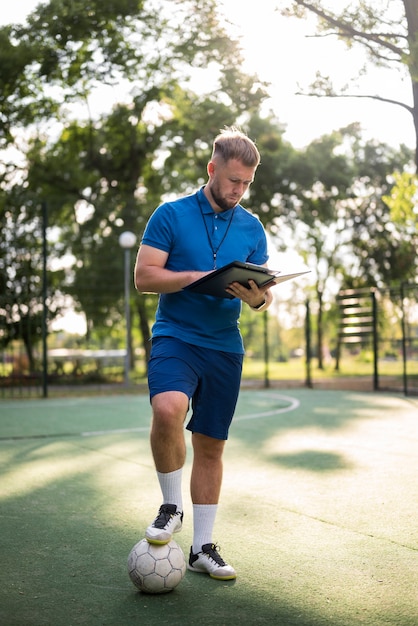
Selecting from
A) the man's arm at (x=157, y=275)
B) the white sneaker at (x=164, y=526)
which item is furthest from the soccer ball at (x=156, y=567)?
the man's arm at (x=157, y=275)

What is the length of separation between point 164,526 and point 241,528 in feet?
3.92

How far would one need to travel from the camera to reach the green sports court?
3.10 meters

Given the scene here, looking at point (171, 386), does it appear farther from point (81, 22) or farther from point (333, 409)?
point (81, 22)

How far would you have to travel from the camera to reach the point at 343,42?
314 inches

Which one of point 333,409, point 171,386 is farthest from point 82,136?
point 171,386

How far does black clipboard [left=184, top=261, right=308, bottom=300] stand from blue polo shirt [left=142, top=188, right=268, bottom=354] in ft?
0.60

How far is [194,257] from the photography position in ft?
11.8

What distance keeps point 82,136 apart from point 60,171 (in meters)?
1.47

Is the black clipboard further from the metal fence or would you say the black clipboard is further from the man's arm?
the metal fence

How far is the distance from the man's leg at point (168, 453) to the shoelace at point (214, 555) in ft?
0.80

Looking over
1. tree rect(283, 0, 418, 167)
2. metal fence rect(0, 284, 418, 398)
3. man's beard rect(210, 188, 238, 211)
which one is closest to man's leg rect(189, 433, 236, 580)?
man's beard rect(210, 188, 238, 211)

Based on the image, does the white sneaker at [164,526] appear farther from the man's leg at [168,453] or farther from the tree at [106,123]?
the tree at [106,123]

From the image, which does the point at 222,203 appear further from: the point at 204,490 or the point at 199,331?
the point at 204,490

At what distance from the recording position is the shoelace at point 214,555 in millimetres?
3569
